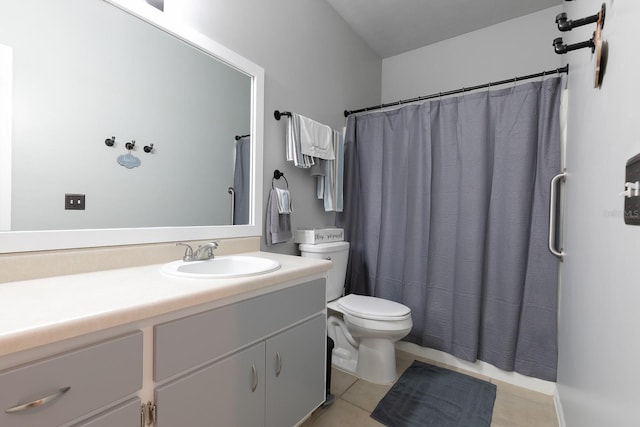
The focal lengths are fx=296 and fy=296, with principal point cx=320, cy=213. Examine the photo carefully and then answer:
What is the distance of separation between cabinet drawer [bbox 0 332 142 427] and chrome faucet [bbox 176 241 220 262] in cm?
58

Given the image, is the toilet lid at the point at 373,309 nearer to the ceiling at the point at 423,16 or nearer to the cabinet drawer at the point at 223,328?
the cabinet drawer at the point at 223,328

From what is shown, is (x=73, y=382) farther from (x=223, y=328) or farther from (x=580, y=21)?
(x=580, y=21)

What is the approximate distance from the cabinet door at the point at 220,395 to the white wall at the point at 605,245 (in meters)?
0.99

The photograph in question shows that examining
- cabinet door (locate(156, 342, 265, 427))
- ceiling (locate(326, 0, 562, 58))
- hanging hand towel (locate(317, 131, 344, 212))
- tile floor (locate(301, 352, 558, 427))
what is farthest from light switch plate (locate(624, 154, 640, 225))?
ceiling (locate(326, 0, 562, 58))

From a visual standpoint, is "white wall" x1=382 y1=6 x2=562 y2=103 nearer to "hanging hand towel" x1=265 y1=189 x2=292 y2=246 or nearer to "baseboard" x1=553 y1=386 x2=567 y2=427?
"hanging hand towel" x1=265 y1=189 x2=292 y2=246

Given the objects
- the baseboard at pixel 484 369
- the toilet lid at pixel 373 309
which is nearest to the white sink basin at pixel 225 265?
the toilet lid at pixel 373 309

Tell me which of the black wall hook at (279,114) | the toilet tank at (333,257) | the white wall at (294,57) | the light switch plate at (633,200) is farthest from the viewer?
the toilet tank at (333,257)

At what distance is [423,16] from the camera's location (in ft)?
7.86

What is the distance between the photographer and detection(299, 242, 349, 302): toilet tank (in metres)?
2.00

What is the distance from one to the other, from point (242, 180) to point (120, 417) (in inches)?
47.4

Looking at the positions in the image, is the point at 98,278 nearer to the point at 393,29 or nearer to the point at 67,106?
the point at 67,106

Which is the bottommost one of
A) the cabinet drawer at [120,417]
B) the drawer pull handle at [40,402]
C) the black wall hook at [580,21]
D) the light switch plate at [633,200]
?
the cabinet drawer at [120,417]

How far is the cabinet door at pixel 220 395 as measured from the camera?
2.71ft

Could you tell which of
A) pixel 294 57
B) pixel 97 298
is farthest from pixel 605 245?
pixel 294 57
